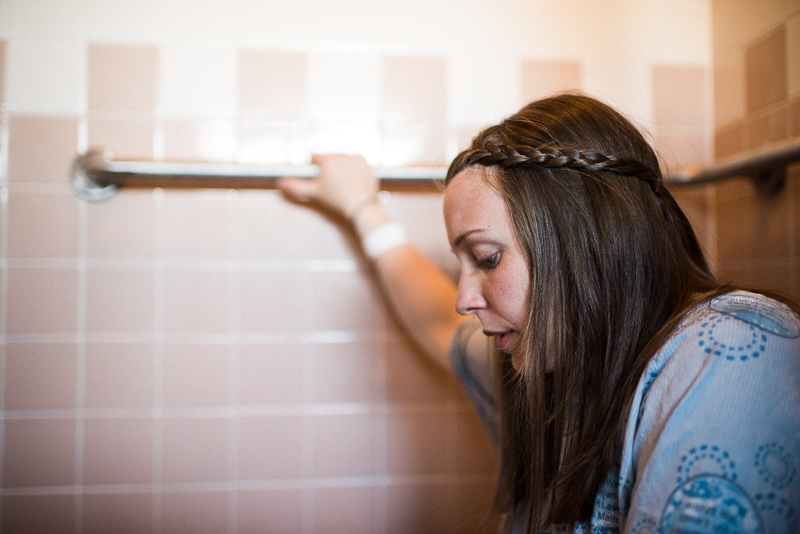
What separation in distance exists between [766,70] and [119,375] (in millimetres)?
1328

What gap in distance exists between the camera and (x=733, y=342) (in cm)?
46

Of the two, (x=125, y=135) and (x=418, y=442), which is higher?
(x=125, y=135)

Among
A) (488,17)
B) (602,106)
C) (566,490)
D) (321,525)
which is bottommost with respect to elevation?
(321,525)

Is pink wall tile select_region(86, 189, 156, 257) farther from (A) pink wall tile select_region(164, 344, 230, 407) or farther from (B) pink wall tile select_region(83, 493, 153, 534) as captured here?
(B) pink wall tile select_region(83, 493, 153, 534)

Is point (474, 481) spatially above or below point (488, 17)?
below

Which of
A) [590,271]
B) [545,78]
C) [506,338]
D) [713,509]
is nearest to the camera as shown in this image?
[713,509]

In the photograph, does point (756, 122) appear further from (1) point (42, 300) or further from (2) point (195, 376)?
(1) point (42, 300)

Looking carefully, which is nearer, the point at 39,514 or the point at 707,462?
the point at 707,462

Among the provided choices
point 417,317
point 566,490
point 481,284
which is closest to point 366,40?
point 417,317

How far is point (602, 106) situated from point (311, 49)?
0.65 m

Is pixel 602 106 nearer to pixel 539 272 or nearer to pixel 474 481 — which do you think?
pixel 539 272

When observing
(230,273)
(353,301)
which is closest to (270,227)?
(230,273)

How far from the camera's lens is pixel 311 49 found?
1.07 metres

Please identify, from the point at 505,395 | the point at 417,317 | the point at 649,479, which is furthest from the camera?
the point at 417,317
